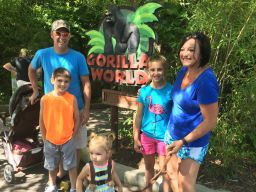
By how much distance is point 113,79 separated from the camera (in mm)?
4914

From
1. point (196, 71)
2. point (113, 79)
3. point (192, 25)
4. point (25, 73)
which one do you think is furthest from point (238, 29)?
point (25, 73)

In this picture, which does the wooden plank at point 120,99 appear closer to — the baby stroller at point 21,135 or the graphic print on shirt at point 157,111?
the baby stroller at point 21,135

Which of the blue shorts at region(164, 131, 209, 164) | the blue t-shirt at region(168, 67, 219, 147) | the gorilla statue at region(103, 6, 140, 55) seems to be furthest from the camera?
the gorilla statue at region(103, 6, 140, 55)

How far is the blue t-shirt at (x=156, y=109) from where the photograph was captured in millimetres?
3443

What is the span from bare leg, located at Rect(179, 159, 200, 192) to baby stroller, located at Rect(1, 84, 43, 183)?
84.5 inches

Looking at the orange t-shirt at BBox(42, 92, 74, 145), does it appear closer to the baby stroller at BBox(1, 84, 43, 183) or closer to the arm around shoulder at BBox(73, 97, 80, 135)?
the arm around shoulder at BBox(73, 97, 80, 135)

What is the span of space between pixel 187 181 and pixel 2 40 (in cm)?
782

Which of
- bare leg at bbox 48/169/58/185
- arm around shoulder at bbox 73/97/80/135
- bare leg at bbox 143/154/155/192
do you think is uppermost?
arm around shoulder at bbox 73/97/80/135

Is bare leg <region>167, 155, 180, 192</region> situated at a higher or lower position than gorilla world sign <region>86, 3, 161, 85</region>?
lower

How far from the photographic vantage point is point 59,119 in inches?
148

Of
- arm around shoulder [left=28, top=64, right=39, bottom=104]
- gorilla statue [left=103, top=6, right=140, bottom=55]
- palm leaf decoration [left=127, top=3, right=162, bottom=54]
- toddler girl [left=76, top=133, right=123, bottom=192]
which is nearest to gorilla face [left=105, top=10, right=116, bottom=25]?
gorilla statue [left=103, top=6, right=140, bottom=55]

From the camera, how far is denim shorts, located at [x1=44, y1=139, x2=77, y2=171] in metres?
3.86

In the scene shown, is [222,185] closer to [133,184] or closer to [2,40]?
[133,184]

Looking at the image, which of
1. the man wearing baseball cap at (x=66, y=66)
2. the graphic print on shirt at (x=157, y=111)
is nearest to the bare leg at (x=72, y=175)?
the man wearing baseball cap at (x=66, y=66)
